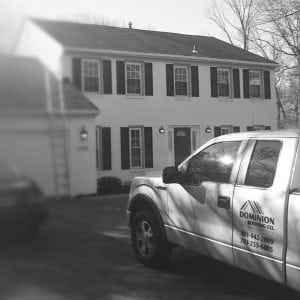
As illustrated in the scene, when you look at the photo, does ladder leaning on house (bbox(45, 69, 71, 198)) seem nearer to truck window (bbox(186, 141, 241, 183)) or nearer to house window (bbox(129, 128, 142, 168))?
house window (bbox(129, 128, 142, 168))

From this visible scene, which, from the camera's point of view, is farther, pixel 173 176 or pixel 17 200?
pixel 173 176

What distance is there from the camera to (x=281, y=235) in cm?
355

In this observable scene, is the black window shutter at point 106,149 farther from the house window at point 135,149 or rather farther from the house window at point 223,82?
the house window at point 223,82

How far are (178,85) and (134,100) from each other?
463 millimetres

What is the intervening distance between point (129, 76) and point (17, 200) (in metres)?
0.88

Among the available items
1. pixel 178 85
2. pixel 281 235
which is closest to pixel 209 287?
pixel 281 235

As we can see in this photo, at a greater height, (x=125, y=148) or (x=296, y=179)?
(x=125, y=148)

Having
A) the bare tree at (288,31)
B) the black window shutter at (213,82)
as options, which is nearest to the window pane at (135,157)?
the black window shutter at (213,82)

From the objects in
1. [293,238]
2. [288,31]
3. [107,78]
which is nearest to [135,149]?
[107,78]

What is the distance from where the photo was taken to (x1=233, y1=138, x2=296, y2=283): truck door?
3607mm

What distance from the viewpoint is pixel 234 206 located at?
4086 mm

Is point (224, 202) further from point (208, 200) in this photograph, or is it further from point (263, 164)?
point (263, 164)

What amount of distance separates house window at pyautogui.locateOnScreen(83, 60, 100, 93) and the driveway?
28 centimetres

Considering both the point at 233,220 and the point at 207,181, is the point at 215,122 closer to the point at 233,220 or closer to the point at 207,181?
the point at 207,181
